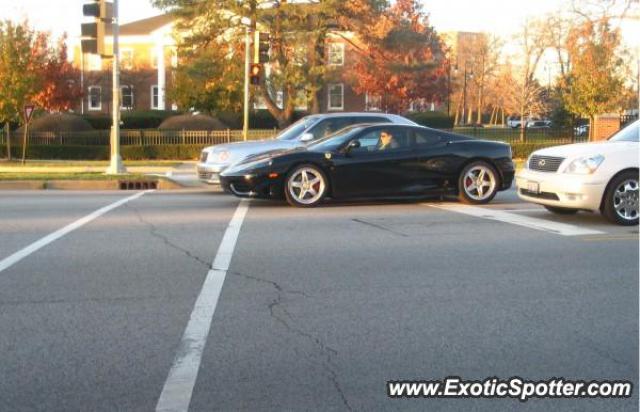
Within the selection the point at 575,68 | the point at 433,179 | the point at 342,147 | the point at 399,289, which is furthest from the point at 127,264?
the point at 575,68

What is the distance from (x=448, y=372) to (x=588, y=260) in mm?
4066

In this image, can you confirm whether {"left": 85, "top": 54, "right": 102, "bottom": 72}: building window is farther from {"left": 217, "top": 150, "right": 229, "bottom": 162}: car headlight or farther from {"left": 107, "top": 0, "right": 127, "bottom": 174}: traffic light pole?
{"left": 217, "top": 150, "right": 229, "bottom": 162}: car headlight

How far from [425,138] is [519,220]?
111 inches

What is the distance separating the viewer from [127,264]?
8289 millimetres

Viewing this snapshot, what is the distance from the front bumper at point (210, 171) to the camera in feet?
53.0

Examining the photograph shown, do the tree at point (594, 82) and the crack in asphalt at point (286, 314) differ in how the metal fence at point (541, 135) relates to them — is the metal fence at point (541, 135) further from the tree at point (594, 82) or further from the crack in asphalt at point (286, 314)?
the crack in asphalt at point (286, 314)

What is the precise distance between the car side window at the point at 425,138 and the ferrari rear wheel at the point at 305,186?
1807 millimetres

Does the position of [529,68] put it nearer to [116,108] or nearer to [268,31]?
[268,31]

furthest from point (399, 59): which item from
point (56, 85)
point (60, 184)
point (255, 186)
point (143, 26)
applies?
point (143, 26)

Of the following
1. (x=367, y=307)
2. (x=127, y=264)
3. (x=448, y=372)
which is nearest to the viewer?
(x=448, y=372)

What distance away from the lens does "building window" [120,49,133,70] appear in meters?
58.3

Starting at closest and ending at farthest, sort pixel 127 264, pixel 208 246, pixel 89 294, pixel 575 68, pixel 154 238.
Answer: pixel 89 294, pixel 127 264, pixel 208 246, pixel 154 238, pixel 575 68

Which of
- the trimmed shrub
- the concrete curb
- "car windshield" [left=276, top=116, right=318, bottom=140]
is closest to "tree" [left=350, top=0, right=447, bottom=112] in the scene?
the trimmed shrub

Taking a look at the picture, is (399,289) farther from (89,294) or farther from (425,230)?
(425,230)
